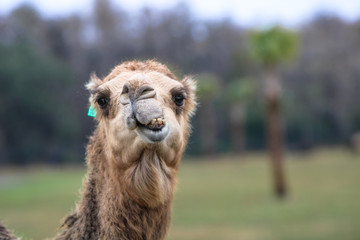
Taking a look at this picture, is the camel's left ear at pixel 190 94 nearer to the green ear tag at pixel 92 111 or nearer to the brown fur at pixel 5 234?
the green ear tag at pixel 92 111

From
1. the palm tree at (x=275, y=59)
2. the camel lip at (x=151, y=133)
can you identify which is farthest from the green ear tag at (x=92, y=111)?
the palm tree at (x=275, y=59)

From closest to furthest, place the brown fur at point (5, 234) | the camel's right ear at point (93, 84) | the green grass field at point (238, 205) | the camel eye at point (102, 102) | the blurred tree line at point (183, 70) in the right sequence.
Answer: the camel eye at point (102, 102), the camel's right ear at point (93, 84), the brown fur at point (5, 234), the green grass field at point (238, 205), the blurred tree line at point (183, 70)

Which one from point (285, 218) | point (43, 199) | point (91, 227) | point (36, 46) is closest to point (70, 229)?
point (91, 227)

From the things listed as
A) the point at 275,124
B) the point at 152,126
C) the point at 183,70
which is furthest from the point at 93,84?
the point at 183,70

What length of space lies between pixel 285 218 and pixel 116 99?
16259mm

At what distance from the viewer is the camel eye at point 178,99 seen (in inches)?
168

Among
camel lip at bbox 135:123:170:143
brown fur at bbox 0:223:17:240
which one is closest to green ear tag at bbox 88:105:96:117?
camel lip at bbox 135:123:170:143

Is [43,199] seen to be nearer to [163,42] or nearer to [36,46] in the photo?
[36,46]

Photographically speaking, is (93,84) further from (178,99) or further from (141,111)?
(141,111)

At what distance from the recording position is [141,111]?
3678 mm

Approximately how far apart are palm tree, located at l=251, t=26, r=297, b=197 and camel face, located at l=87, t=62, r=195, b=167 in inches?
767

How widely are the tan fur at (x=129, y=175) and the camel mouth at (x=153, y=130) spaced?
67mm

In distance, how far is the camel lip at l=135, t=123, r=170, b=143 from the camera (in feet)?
12.2

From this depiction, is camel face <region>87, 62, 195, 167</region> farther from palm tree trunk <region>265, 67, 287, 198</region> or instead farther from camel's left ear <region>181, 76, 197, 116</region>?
palm tree trunk <region>265, 67, 287, 198</region>
